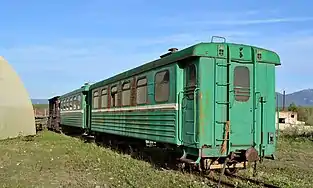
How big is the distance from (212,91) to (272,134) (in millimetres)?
1955

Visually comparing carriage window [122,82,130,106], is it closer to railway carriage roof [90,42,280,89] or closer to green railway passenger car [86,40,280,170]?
railway carriage roof [90,42,280,89]

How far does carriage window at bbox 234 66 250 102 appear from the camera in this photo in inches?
408

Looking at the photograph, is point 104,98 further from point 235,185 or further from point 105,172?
point 235,185

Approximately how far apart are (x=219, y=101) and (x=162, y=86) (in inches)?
80.2

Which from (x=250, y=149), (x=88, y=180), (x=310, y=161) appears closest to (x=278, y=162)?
(x=310, y=161)

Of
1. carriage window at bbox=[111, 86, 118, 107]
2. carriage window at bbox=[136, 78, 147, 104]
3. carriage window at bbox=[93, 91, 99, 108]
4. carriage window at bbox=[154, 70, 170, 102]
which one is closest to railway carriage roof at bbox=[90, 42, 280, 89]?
carriage window at bbox=[154, 70, 170, 102]

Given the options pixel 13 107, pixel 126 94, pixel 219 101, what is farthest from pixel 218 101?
pixel 13 107

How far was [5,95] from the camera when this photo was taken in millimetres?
26219

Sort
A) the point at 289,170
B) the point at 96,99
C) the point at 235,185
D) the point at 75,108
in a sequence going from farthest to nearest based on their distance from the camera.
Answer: the point at 75,108 → the point at 96,99 → the point at 289,170 → the point at 235,185

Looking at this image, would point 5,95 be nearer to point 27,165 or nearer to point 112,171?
point 27,165

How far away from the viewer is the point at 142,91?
13.3m

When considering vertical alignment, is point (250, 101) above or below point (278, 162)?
above

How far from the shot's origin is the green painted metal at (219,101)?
10000 mm

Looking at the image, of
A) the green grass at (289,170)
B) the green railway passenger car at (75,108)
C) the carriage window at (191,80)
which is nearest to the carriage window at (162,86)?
the carriage window at (191,80)
